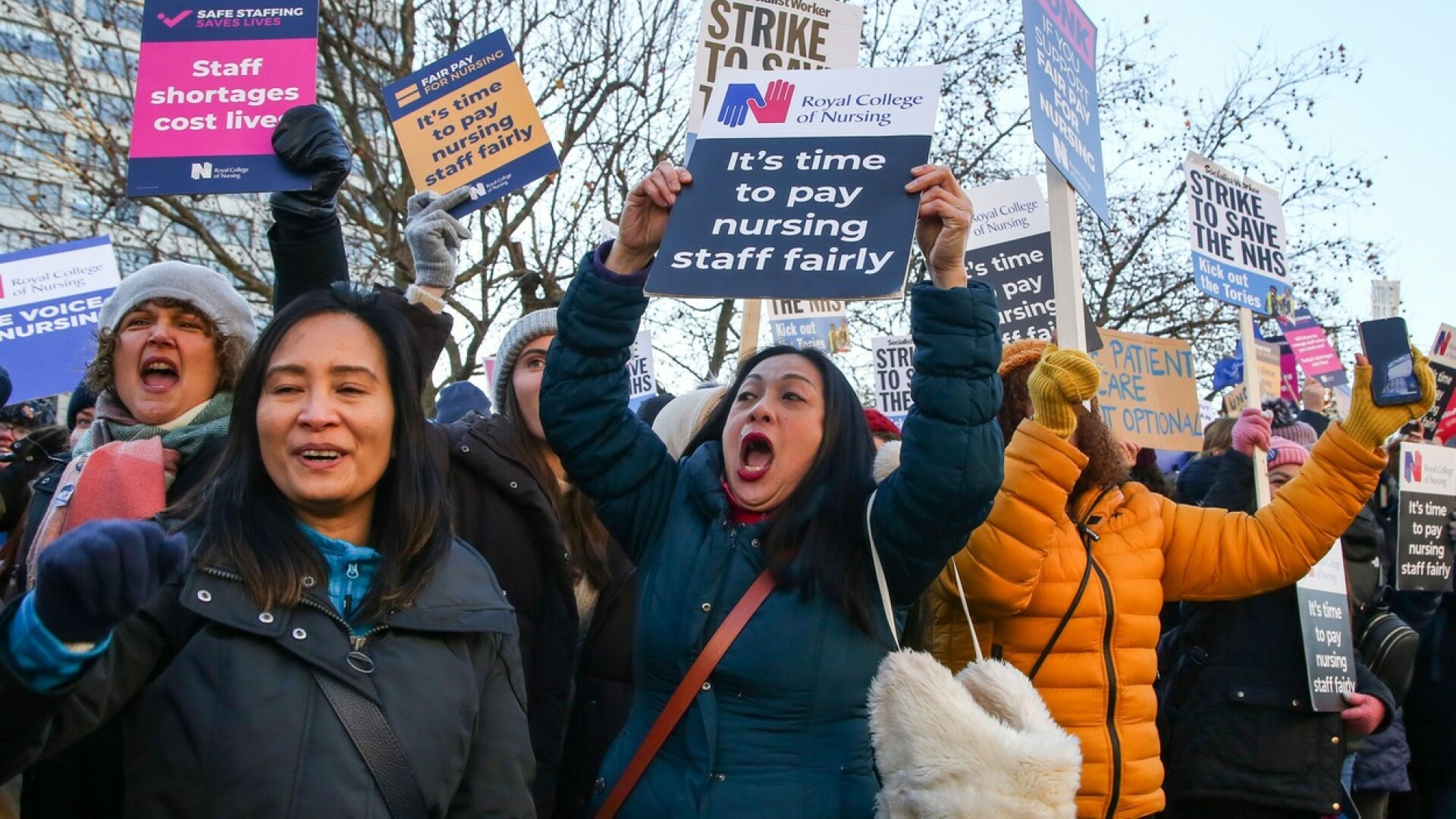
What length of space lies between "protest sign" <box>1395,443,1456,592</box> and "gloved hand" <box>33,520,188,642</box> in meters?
4.98

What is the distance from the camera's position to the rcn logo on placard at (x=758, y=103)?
9.86 feet

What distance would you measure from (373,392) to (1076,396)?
1751 millimetres

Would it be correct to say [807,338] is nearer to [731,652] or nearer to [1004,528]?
[1004,528]

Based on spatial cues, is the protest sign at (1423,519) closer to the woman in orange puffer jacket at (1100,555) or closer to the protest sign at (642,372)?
the woman in orange puffer jacket at (1100,555)

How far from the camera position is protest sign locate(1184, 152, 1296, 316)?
230 inches

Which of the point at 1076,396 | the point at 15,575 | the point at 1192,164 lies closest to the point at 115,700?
the point at 15,575

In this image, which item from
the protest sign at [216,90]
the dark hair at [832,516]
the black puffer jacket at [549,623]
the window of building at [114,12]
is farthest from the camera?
the window of building at [114,12]

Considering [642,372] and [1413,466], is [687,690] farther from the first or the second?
[642,372]

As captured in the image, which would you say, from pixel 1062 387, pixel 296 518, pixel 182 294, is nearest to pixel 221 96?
pixel 182 294

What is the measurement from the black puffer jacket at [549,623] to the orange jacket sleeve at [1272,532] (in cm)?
164

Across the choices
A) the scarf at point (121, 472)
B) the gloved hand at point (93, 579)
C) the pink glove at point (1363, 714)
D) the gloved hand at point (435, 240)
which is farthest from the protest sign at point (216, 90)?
the pink glove at point (1363, 714)

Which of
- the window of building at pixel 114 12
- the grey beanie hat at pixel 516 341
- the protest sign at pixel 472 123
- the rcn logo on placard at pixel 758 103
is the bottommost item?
the grey beanie hat at pixel 516 341

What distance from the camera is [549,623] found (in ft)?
11.4

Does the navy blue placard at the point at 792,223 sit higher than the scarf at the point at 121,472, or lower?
higher
